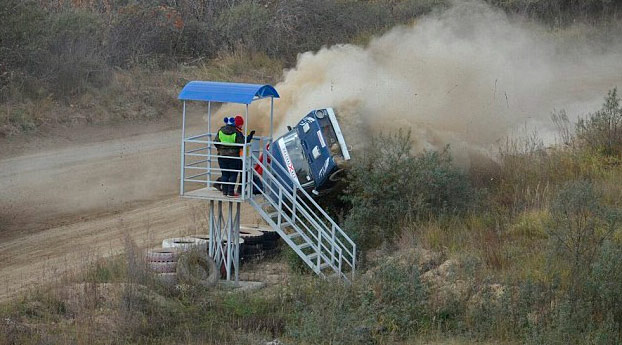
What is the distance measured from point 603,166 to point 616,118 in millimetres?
1713

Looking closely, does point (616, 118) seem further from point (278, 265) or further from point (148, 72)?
point (148, 72)

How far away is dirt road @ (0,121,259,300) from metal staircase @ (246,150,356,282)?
296cm

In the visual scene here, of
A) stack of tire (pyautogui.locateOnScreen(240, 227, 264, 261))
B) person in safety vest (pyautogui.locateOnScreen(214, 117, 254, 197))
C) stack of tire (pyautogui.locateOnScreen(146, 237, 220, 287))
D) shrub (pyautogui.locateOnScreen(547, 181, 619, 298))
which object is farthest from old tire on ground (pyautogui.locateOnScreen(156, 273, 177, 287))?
shrub (pyautogui.locateOnScreen(547, 181, 619, 298))

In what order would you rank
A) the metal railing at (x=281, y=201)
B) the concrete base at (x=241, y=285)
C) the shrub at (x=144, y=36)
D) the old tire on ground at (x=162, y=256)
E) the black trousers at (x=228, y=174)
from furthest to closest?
1. the shrub at (x=144, y=36)
2. the old tire on ground at (x=162, y=256)
3. the black trousers at (x=228, y=174)
4. the metal railing at (x=281, y=201)
5. the concrete base at (x=241, y=285)

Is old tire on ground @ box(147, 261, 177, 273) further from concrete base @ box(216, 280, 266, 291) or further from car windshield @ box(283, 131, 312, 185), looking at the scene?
car windshield @ box(283, 131, 312, 185)

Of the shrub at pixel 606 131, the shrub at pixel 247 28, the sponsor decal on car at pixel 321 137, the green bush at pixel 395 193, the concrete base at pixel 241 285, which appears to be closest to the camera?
the concrete base at pixel 241 285

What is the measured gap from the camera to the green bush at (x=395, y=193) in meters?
19.3

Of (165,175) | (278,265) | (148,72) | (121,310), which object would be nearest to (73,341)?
(121,310)

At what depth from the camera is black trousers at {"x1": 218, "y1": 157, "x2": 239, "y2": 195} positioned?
17.7m

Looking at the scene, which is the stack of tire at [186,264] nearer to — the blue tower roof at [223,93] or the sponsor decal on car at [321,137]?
the blue tower roof at [223,93]

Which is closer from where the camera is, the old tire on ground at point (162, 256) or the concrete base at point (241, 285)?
the concrete base at point (241, 285)

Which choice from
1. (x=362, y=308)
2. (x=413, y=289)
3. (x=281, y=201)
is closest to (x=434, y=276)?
(x=413, y=289)

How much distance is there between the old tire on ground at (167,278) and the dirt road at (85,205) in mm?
1980

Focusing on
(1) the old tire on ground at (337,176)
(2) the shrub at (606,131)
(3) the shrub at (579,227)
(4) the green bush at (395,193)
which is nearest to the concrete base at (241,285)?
(4) the green bush at (395,193)
